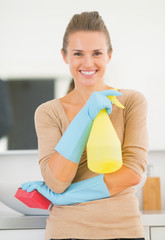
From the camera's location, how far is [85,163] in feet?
3.26

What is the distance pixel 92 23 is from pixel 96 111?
1.07 ft

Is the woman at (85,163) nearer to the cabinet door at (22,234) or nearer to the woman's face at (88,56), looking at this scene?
the woman's face at (88,56)

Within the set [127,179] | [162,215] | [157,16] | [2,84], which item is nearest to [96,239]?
[127,179]

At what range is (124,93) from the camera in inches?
42.1

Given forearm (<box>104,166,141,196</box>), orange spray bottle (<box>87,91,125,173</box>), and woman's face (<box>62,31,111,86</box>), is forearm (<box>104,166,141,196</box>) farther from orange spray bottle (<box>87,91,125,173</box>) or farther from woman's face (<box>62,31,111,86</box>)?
woman's face (<box>62,31,111,86</box>)

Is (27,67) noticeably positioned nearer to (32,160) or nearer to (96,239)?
(32,160)

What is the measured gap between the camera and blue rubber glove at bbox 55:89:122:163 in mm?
868

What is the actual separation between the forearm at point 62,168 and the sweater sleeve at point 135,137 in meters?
0.15

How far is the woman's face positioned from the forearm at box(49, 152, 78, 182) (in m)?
0.26

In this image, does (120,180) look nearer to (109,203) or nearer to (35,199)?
(109,203)

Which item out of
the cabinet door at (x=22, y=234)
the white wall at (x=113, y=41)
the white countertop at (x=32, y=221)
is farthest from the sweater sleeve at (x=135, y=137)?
the white wall at (x=113, y=41)

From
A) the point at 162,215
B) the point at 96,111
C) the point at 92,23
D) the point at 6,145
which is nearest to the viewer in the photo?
the point at 96,111

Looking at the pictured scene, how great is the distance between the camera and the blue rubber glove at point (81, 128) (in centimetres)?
87

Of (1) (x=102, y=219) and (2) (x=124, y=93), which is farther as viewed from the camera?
(2) (x=124, y=93)
